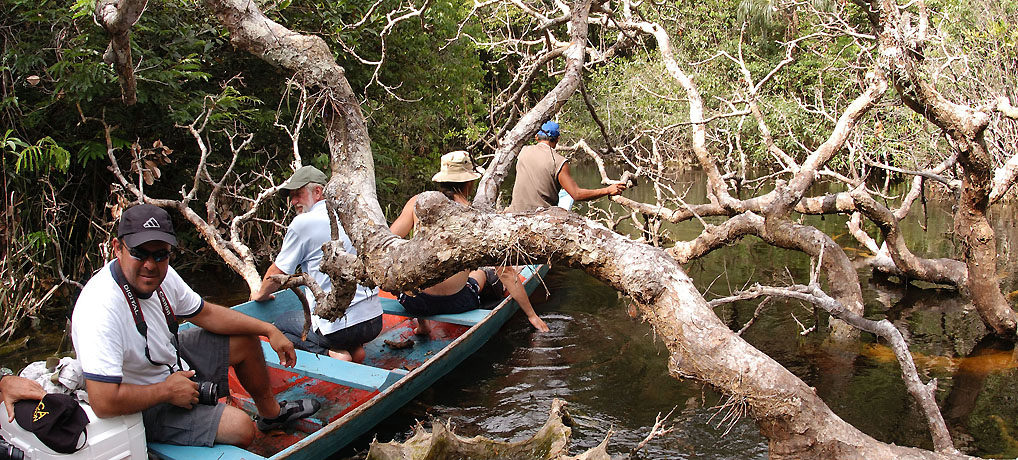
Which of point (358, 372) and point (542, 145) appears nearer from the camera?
point (358, 372)

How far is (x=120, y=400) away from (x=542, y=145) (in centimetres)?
448

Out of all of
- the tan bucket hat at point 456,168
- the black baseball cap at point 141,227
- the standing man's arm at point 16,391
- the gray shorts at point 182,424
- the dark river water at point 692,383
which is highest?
the tan bucket hat at point 456,168

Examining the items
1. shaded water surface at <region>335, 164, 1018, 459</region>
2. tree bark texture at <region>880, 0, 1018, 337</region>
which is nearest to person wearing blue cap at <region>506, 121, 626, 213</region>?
shaded water surface at <region>335, 164, 1018, 459</region>

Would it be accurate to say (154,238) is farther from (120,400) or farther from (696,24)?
(696,24)

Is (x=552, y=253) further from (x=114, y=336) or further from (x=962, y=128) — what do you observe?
(x=962, y=128)

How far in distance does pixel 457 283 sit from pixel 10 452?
3.45 meters

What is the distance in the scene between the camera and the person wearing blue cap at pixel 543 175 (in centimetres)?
646

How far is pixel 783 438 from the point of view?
2.67 m

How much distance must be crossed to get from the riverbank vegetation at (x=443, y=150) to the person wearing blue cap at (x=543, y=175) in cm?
37

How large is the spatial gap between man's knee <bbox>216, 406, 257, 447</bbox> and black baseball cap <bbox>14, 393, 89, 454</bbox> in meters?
0.69

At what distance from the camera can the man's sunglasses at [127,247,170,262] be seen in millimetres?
3072

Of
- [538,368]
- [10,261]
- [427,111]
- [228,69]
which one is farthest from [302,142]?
[538,368]

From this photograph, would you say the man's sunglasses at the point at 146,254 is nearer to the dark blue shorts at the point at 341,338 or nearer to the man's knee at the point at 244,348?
the man's knee at the point at 244,348

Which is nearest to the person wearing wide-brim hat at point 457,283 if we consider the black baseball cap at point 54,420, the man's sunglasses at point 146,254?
the man's sunglasses at point 146,254
